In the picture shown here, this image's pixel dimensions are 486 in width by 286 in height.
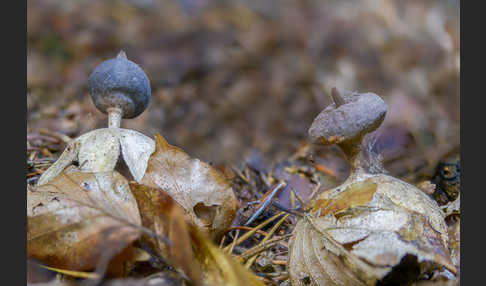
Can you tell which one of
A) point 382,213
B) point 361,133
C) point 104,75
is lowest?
point 382,213

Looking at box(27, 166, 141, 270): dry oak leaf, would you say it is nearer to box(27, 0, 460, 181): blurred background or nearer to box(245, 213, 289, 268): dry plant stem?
box(245, 213, 289, 268): dry plant stem

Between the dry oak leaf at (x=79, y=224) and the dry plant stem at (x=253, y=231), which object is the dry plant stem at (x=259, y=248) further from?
the dry oak leaf at (x=79, y=224)

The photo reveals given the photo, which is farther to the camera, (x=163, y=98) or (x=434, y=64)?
(x=434, y=64)

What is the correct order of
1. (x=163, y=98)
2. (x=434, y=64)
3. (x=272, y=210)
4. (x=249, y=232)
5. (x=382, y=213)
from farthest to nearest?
(x=434, y=64), (x=163, y=98), (x=272, y=210), (x=249, y=232), (x=382, y=213)

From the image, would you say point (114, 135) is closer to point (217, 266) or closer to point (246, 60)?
point (217, 266)

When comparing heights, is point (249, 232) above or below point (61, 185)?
below

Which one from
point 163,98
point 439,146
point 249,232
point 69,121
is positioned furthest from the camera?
A: point 163,98

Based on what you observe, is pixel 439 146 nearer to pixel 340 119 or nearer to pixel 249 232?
pixel 340 119

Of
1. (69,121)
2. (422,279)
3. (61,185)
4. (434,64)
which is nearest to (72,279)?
(61,185)
